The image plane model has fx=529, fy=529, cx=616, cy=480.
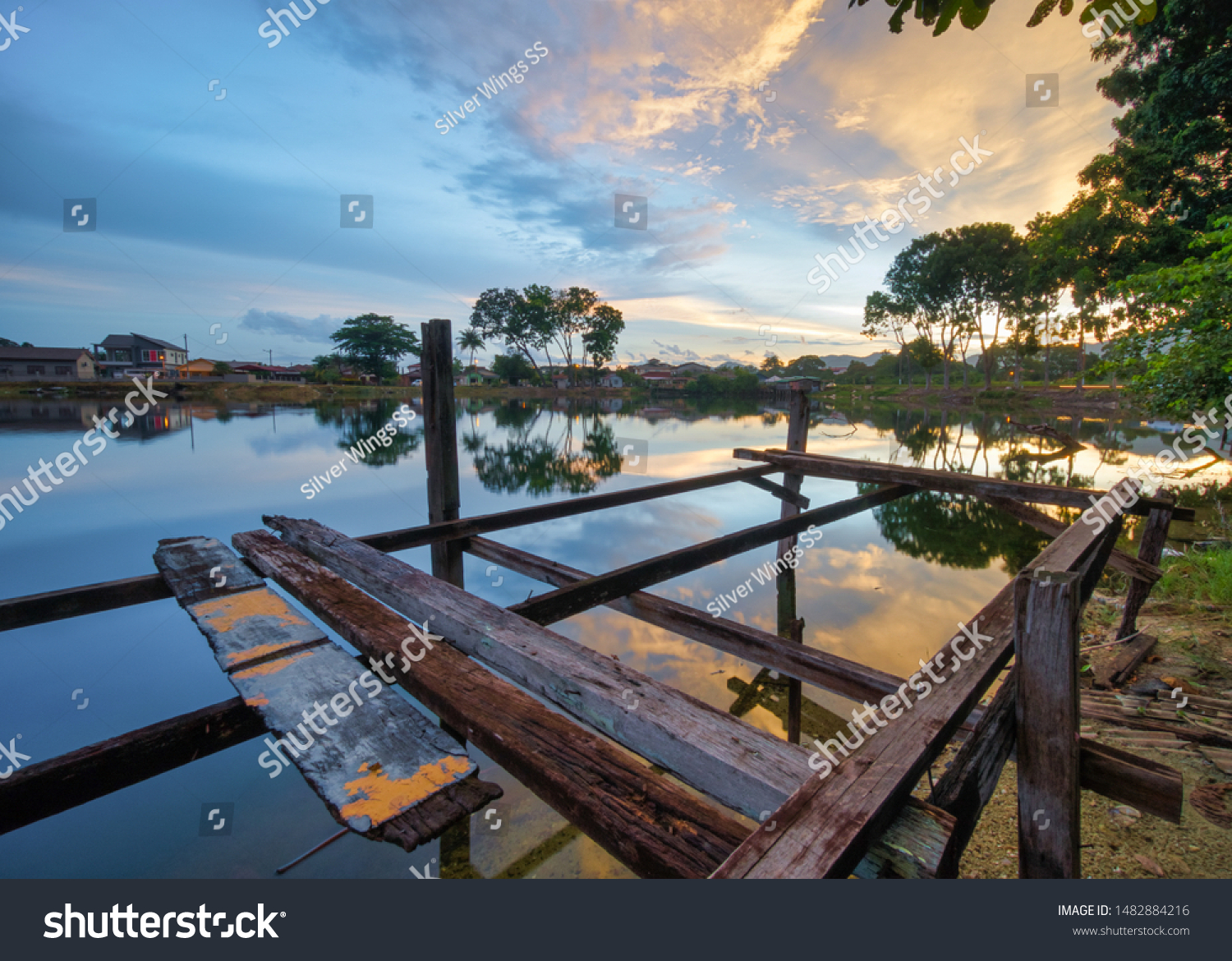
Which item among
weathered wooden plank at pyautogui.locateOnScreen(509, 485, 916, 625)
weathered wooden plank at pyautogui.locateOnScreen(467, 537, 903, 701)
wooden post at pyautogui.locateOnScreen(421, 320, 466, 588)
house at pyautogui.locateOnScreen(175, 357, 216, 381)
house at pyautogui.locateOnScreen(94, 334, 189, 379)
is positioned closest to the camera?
weathered wooden plank at pyautogui.locateOnScreen(509, 485, 916, 625)

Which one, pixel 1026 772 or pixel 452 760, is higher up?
pixel 452 760

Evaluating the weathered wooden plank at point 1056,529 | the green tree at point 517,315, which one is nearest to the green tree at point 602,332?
the green tree at point 517,315

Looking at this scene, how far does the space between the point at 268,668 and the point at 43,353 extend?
81026 millimetres

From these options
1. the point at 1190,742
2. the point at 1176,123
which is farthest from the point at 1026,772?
the point at 1176,123

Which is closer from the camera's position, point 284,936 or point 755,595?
point 284,936

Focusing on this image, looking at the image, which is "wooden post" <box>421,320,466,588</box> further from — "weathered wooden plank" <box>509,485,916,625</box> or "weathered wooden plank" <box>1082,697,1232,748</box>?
"weathered wooden plank" <box>1082,697,1232,748</box>

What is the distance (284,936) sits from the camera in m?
1.29

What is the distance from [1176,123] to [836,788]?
20.7m

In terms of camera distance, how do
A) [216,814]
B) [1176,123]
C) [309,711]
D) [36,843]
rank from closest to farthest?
1. [309,711]
2. [36,843]
3. [216,814]
4. [1176,123]

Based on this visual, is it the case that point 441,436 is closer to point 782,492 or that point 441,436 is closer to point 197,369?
point 782,492

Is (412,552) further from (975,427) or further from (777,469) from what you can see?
(975,427)

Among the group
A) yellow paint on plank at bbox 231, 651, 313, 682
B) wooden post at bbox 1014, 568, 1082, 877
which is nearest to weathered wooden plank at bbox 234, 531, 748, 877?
yellow paint on plank at bbox 231, 651, 313, 682

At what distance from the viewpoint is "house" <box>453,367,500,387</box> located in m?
87.3

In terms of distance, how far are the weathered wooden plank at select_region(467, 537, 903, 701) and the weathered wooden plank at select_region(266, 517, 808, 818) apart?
1.43 metres
